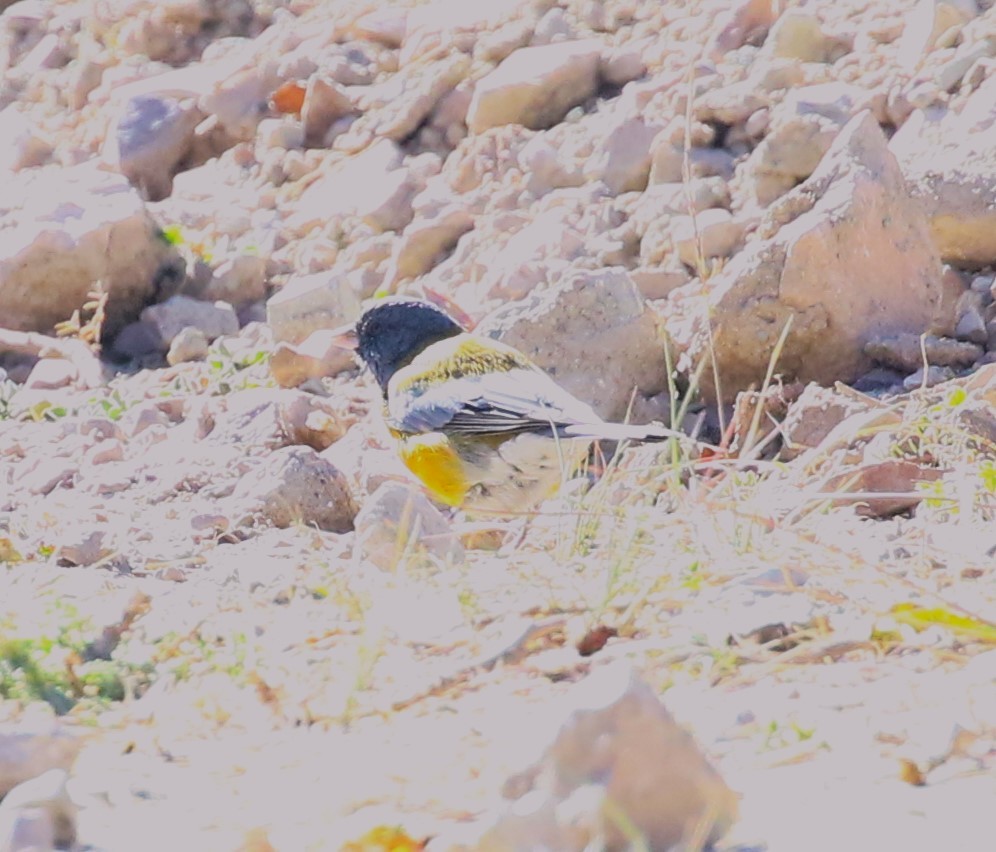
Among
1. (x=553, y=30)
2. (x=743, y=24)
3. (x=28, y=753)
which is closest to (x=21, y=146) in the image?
(x=553, y=30)

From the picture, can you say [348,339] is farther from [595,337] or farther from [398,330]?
[595,337]

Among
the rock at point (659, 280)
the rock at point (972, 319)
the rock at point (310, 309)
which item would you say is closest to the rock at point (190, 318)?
the rock at point (310, 309)

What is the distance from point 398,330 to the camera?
7.57m

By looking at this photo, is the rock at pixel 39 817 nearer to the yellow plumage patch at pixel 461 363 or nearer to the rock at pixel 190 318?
the yellow plumage patch at pixel 461 363

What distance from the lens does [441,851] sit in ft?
8.77

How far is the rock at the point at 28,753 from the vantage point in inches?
121

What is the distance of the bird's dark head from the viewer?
7.55 meters

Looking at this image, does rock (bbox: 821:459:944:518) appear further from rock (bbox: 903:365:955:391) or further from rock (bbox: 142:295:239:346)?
rock (bbox: 142:295:239:346)

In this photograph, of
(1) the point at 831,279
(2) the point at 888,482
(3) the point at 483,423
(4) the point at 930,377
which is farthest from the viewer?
(1) the point at 831,279

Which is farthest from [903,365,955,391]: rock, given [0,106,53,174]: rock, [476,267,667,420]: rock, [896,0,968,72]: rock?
[0,106,53,174]: rock

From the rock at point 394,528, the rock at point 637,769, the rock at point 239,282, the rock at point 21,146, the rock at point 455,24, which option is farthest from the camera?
the rock at point 21,146

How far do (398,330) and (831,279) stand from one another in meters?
1.60

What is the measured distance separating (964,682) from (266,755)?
3.79 ft

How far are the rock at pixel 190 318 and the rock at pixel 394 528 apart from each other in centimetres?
414
